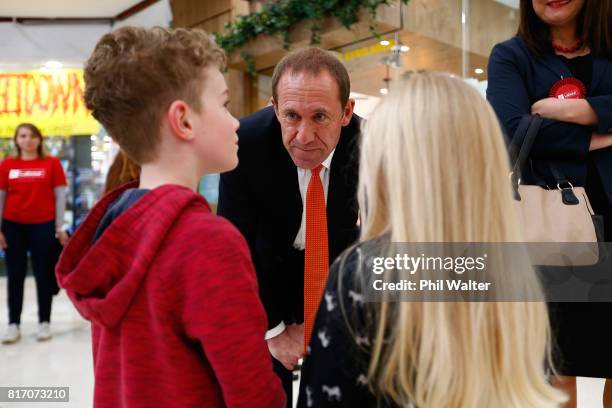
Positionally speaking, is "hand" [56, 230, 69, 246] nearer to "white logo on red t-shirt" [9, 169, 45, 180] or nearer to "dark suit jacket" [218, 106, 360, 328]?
"white logo on red t-shirt" [9, 169, 45, 180]

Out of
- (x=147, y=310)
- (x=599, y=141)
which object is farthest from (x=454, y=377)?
(x=599, y=141)

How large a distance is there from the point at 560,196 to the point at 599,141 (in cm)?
20

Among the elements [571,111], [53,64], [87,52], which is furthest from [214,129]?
[53,64]

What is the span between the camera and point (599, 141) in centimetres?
142

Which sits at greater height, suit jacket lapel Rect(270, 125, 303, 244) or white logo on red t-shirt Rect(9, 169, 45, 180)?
white logo on red t-shirt Rect(9, 169, 45, 180)

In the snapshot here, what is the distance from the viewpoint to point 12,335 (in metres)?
4.31

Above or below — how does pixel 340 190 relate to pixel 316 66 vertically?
below

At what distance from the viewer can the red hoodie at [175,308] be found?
90 centimetres

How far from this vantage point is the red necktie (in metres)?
1.63

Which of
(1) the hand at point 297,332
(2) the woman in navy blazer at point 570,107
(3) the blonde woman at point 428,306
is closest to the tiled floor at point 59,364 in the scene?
(2) the woman in navy blazer at point 570,107

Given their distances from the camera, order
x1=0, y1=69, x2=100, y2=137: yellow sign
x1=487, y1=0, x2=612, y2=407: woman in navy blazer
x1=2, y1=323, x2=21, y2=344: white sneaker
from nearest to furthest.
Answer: x1=487, y1=0, x2=612, y2=407: woman in navy blazer, x1=2, y1=323, x2=21, y2=344: white sneaker, x1=0, y1=69, x2=100, y2=137: yellow sign

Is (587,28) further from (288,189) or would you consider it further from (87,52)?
(87,52)

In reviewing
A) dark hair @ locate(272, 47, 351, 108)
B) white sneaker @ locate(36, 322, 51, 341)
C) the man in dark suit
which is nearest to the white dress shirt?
the man in dark suit

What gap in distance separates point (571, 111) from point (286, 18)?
15.1 feet
